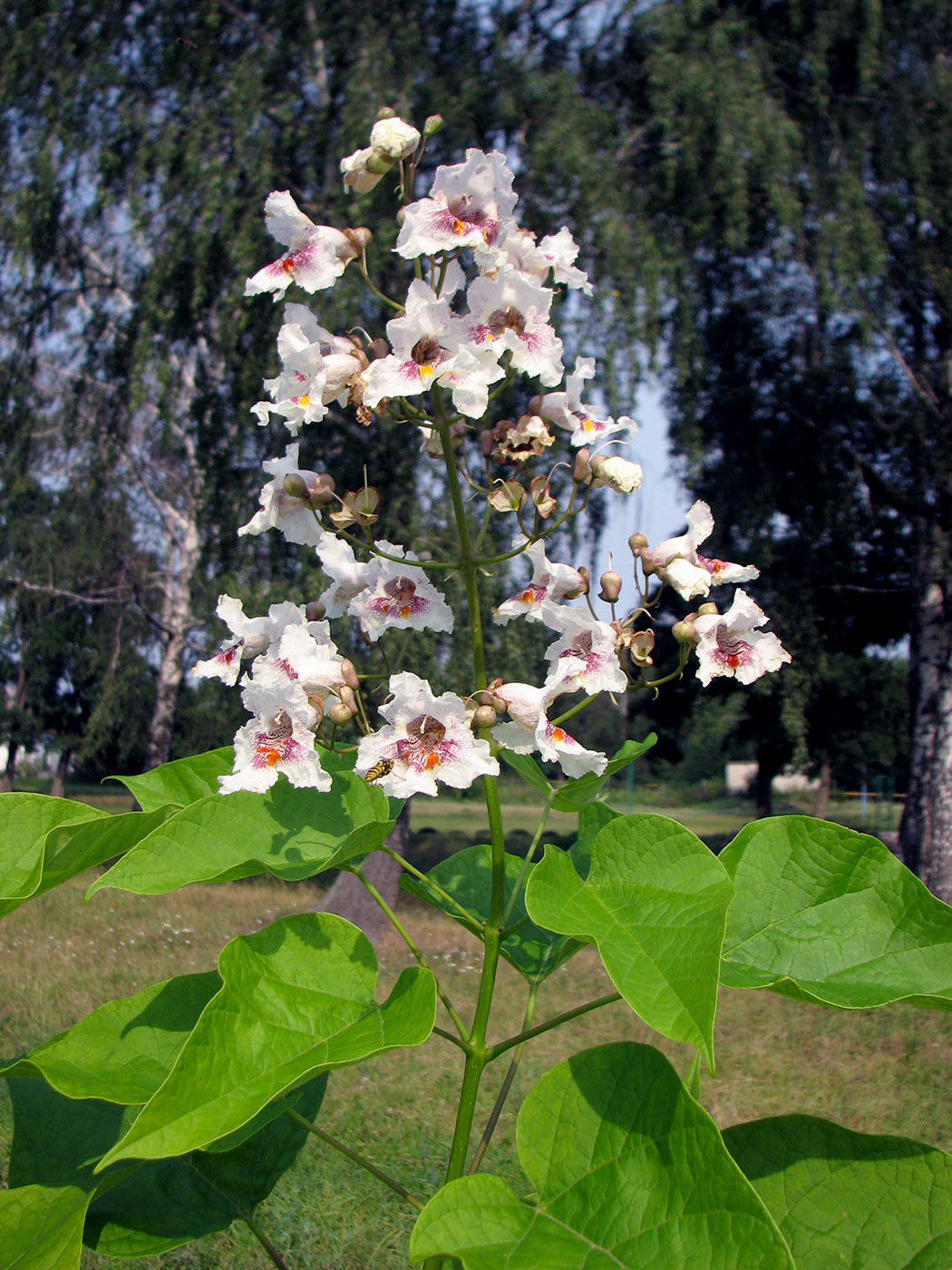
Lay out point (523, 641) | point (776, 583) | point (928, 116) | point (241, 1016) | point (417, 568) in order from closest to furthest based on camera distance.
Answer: point (241, 1016) → point (417, 568) → point (523, 641) → point (928, 116) → point (776, 583)

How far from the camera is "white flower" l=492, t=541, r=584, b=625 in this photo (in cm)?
124

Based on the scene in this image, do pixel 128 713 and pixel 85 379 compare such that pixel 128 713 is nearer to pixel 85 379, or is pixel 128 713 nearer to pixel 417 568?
pixel 85 379

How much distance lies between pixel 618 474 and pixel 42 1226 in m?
1.06

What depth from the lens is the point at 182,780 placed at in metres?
1.19

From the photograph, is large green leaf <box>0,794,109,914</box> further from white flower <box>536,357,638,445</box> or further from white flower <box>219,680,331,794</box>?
white flower <box>536,357,638,445</box>

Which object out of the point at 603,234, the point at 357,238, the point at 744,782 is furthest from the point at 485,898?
the point at 744,782

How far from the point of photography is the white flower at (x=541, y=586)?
1239 millimetres

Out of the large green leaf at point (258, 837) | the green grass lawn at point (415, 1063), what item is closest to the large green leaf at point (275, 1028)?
the large green leaf at point (258, 837)

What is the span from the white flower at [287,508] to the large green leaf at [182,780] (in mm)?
292

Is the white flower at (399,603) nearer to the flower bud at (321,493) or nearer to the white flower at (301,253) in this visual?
the flower bud at (321,493)

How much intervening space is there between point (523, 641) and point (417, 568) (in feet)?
16.4

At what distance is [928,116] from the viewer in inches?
270

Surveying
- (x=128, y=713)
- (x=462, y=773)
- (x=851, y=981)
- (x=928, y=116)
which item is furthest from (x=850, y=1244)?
(x=128, y=713)

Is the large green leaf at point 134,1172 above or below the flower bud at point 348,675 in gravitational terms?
below
